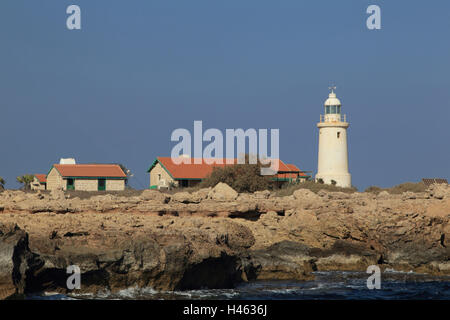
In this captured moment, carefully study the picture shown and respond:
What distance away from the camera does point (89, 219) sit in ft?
71.4

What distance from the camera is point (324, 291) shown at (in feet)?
65.8

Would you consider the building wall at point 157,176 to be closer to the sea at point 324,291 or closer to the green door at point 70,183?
the green door at point 70,183

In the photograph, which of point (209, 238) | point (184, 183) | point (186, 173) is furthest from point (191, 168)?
point (209, 238)

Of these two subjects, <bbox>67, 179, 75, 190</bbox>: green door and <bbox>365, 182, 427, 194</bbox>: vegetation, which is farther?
<bbox>67, 179, 75, 190</bbox>: green door

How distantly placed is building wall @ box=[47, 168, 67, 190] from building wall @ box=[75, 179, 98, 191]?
0.82 metres

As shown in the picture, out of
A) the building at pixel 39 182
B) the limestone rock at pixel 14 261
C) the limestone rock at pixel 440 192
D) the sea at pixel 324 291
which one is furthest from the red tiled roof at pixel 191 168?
the limestone rock at pixel 14 261

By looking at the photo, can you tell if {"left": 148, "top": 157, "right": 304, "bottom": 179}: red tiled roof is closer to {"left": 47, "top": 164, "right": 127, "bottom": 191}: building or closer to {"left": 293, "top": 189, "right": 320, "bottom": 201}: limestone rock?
{"left": 47, "top": 164, "right": 127, "bottom": 191}: building

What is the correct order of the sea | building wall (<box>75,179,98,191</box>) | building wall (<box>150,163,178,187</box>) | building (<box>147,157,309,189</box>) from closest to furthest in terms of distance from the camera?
the sea, building (<box>147,157,309,189</box>), building wall (<box>75,179,98,191</box>), building wall (<box>150,163,178,187</box>)

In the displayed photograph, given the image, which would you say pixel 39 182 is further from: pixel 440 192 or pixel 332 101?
pixel 440 192

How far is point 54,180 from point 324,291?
1359 inches

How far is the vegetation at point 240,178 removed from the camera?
42.1 meters

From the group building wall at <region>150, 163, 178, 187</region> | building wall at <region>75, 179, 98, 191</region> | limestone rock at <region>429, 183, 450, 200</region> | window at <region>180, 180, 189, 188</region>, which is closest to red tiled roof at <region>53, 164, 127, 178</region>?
building wall at <region>75, 179, 98, 191</region>

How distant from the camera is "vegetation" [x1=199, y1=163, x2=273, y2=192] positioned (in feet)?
138

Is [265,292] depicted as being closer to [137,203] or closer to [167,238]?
[167,238]
